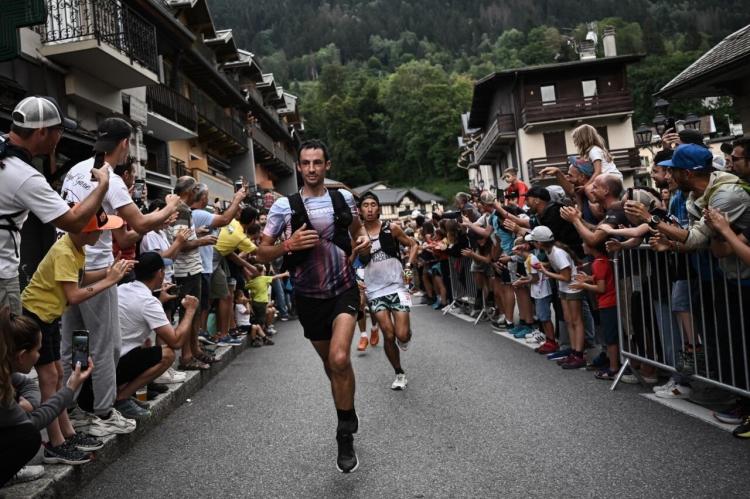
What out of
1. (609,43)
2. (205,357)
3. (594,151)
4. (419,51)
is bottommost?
(205,357)

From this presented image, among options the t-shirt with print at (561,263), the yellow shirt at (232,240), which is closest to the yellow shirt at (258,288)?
the yellow shirt at (232,240)

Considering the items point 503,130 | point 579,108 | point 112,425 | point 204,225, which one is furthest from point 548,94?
point 112,425

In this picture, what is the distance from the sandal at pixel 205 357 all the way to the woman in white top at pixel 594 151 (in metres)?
5.08

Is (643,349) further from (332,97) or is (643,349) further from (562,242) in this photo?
(332,97)

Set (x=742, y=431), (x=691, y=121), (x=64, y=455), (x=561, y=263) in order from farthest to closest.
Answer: (x=691, y=121) < (x=561, y=263) < (x=742, y=431) < (x=64, y=455)

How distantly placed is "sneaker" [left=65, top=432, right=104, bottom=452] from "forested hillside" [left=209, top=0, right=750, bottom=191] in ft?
248

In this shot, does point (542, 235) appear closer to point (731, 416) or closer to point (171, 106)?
point (731, 416)

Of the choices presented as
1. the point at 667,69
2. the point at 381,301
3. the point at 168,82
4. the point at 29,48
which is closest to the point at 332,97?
the point at 667,69

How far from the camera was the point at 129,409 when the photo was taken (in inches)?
211

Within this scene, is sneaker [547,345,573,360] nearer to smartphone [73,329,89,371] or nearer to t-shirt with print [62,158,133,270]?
t-shirt with print [62,158,133,270]

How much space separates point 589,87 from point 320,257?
152 ft

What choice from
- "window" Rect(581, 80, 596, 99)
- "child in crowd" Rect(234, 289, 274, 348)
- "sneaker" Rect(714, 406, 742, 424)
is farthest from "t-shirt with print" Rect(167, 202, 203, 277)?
"window" Rect(581, 80, 596, 99)

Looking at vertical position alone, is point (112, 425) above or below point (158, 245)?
below

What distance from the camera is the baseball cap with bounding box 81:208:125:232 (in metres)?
4.48
